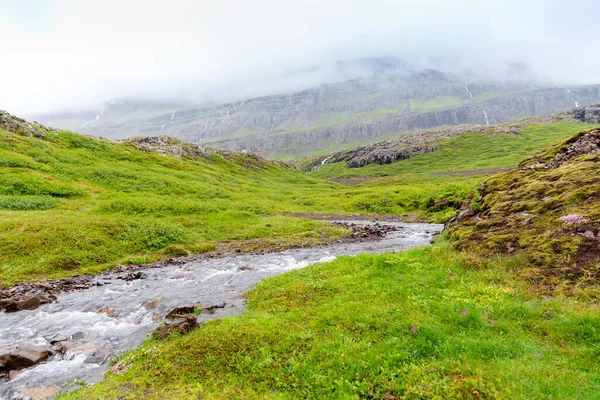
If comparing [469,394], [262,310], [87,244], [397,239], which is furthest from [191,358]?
A: [397,239]

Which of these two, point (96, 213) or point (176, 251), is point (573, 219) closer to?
point (176, 251)

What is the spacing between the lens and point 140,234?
39125mm

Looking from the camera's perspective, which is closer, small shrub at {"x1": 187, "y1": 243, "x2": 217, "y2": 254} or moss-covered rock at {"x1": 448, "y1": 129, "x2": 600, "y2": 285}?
moss-covered rock at {"x1": 448, "y1": 129, "x2": 600, "y2": 285}

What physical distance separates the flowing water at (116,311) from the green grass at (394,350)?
2.42 m

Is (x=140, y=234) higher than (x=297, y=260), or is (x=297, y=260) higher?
(x=140, y=234)

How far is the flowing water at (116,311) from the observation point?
13.1 metres

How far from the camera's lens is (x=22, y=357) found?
13133mm

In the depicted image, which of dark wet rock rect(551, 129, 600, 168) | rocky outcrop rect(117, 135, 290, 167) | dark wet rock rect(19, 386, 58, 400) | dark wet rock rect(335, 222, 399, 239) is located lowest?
dark wet rock rect(335, 222, 399, 239)

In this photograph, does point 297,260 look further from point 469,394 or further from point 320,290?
point 469,394

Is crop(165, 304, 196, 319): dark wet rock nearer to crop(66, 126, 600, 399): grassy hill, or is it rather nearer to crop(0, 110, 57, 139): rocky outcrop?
crop(66, 126, 600, 399): grassy hill

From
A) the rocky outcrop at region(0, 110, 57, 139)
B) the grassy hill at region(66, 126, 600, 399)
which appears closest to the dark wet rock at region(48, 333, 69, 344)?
the grassy hill at region(66, 126, 600, 399)

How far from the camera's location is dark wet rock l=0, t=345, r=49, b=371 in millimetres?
12898

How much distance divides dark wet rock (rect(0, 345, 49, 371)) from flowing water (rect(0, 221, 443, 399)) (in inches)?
13.3

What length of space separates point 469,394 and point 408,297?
6.36 m
